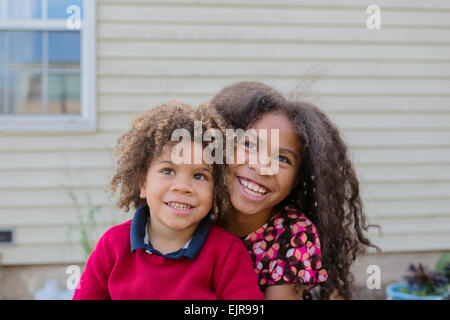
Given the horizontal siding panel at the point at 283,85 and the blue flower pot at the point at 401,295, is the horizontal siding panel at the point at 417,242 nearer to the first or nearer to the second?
the blue flower pot at the point at 401,295

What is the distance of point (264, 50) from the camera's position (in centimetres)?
427

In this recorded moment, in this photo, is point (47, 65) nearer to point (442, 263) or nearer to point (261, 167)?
point (261, 167)

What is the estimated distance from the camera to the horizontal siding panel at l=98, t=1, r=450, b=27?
4125 millimetres

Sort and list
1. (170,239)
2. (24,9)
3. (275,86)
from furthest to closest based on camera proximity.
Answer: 1. (275,86)
2. (24,9)
3. (170,239)

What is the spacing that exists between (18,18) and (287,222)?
10.2 feet

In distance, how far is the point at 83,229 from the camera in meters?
4.01

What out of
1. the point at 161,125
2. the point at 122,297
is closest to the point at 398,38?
the point at 161,125

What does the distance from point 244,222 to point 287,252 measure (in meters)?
0.26

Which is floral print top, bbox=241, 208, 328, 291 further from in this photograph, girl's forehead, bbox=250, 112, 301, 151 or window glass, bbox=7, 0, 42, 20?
window glass, bbox=7, 0, 42, 20

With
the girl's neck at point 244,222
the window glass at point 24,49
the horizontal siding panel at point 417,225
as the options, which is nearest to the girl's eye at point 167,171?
the girl's neck at point 244,222

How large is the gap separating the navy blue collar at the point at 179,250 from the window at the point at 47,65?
7.94ft

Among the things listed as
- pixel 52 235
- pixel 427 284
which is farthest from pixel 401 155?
pixel 52 235

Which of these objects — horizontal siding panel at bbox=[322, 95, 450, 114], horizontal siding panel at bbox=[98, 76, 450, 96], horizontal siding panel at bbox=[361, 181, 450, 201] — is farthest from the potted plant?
horizontal siding panel at bbox=[98, 76, 450, 96]
